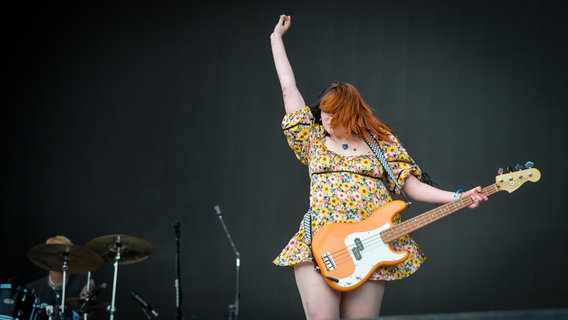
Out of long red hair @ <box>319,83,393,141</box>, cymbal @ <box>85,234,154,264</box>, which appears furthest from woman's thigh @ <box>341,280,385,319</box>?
cymbal @ <box>85,234,154,264</box>

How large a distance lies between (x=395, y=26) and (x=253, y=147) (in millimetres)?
1332

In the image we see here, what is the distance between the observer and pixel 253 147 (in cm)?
602

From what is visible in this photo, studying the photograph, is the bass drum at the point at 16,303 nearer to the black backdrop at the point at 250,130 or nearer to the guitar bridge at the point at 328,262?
the black backdrop at the point at 250,130

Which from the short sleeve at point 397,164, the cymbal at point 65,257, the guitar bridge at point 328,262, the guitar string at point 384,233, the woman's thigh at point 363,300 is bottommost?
the woman's thigh at point 363,300

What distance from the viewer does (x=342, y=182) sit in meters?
3.02

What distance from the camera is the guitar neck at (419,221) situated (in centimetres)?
290

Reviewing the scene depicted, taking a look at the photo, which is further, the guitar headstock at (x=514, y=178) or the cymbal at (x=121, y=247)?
the cymbal at (x=121, y=247)

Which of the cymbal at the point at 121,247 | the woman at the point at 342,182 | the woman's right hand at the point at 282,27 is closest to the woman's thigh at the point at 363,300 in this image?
the woman at the point at 342,182

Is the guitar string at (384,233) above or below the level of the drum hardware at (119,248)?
below

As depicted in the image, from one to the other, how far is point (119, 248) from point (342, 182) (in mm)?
2375

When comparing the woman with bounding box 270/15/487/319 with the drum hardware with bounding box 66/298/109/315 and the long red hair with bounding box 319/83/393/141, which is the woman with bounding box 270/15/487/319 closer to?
the long red hair with bounding box 319/83/393/141

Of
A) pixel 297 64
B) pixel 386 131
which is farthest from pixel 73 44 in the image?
pixel 386 131

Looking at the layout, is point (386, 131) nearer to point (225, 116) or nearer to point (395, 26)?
point (395, 26)

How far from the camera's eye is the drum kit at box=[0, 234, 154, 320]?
4.88 m
